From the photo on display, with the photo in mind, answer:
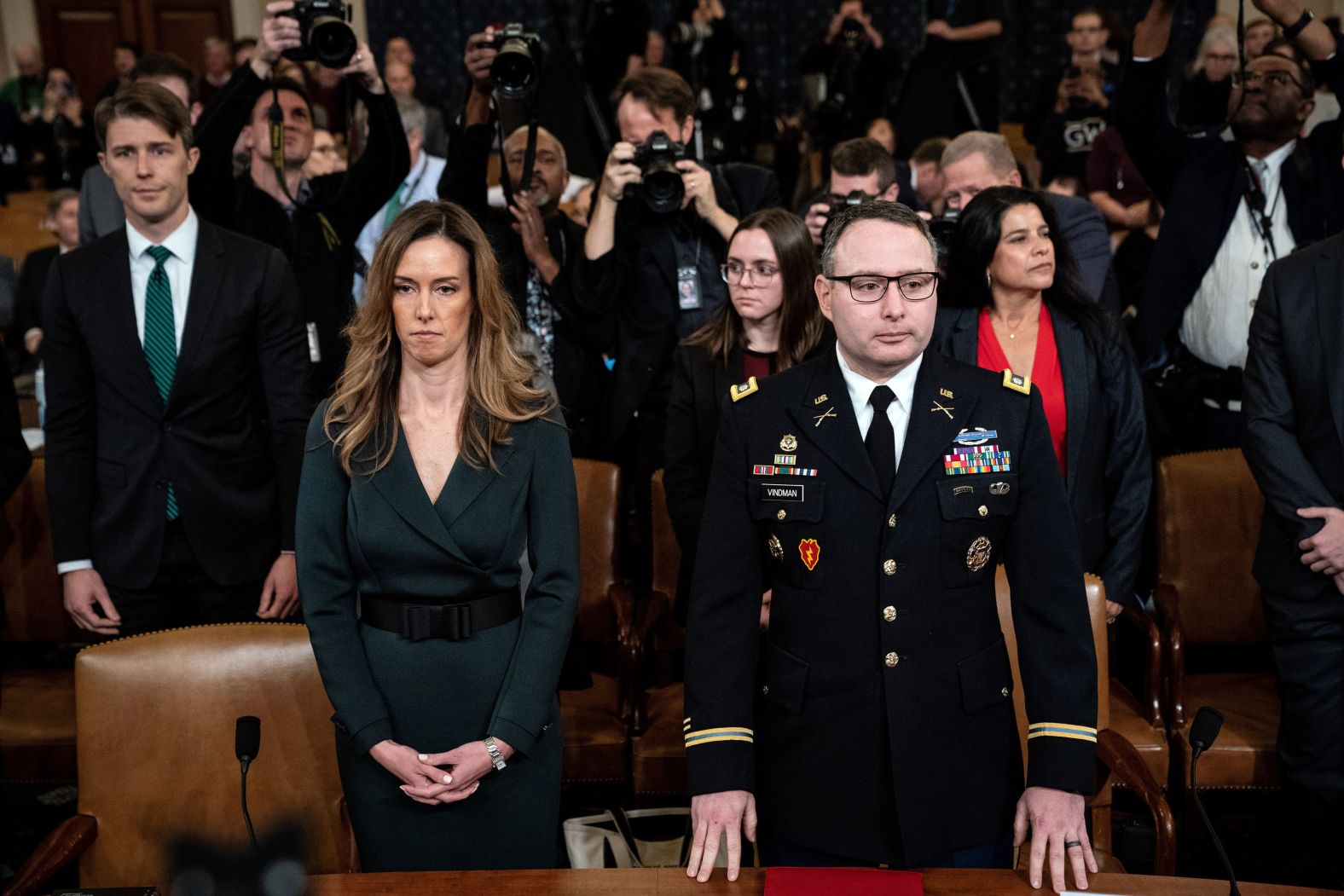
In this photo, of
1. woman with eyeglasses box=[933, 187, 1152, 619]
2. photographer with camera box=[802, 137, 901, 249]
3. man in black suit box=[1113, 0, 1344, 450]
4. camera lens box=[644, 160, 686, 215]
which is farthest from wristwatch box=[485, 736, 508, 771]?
man in black suit box=[1113, 0, 1344, 450]

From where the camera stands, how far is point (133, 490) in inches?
104

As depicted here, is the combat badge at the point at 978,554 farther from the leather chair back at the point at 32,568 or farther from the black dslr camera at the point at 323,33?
the leather chair back at the point at 32,568

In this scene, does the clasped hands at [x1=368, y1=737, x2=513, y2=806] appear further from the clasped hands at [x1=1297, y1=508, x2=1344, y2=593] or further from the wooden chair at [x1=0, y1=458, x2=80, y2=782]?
the clasped hands at [x1=1297, y1=508, x2=1344, y2=593]

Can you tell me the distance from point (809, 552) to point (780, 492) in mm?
94

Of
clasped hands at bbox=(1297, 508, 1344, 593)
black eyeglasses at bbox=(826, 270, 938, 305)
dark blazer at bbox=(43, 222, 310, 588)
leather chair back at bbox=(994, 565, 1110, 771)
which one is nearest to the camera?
black eyeglasses at bbox=(826, 270, 938, 305)

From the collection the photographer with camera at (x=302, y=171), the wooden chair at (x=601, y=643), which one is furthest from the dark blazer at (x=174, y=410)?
the wooden chair at (x=601, y=643)

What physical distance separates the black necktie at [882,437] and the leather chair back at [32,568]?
2.15 meters

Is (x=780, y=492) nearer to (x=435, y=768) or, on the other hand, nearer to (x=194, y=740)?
(x=435, y=768)

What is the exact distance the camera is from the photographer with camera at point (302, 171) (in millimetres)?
3051

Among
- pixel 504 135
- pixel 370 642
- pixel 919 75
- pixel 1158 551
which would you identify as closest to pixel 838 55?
pixel 919 75

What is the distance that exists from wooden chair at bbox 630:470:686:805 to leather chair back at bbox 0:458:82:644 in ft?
4.44

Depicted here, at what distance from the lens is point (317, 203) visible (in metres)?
3.49

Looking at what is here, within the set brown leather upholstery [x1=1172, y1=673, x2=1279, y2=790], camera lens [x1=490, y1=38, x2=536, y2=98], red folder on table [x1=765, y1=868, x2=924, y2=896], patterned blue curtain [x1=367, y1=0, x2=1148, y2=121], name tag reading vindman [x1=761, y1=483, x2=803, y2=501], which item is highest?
patterned blue curtain [x1=367, y1=0, x2=1148, y2=121]

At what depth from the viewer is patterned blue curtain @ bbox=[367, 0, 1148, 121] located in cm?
1098
